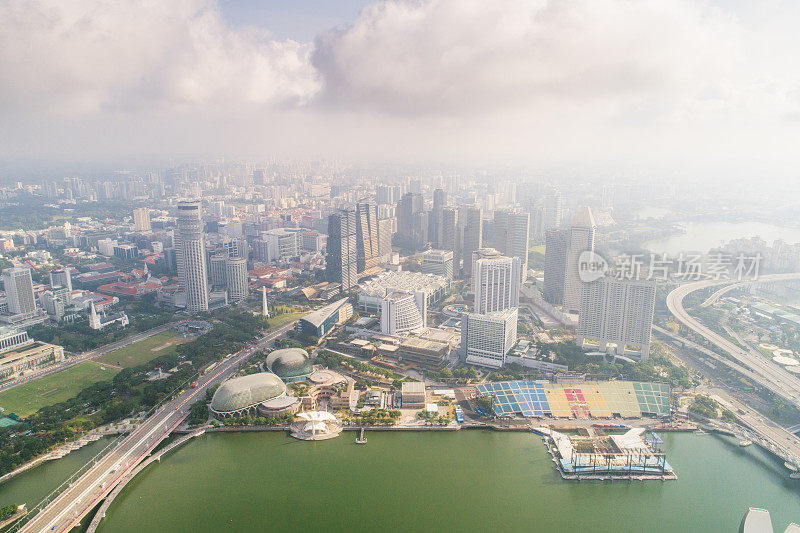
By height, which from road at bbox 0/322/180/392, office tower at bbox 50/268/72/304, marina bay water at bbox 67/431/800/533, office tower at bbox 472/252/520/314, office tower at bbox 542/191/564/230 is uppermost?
office tower at bbox 542/191/564/230

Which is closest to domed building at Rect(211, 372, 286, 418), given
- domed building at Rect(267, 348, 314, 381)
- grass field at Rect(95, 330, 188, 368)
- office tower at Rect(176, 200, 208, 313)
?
domed building at Rect(267, 348, 314, 381)

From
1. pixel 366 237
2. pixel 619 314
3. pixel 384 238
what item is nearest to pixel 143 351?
pixel 366 237

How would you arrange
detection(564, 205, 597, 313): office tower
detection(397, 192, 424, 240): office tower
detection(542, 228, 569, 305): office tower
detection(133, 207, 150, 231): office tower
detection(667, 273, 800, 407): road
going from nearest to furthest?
detection(667, 273, 800, 407): road, detection(564, 205, 597, 313): office tower, detection(542, 228, 569, 305): office tower, detection(397, 192, 424, 240): office tower, detection(133, 207, 150, 231): office tower

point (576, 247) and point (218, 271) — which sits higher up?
point (576, 247)

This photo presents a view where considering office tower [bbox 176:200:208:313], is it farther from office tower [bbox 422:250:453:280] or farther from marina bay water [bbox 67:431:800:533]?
marina bay water [bbox 67:431:800:533]

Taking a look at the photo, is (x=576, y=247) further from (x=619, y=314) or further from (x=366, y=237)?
(x=366, y=237)

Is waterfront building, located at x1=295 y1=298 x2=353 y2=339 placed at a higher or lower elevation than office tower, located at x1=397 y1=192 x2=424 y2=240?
lower

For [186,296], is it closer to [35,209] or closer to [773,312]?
[773,312]

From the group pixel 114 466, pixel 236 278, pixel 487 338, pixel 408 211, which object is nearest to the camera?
pixel 114 466
